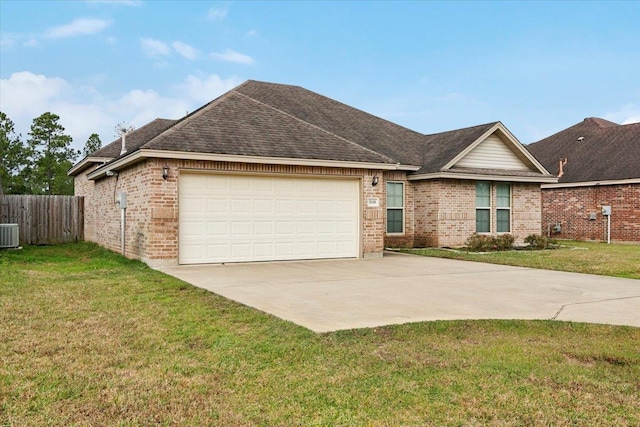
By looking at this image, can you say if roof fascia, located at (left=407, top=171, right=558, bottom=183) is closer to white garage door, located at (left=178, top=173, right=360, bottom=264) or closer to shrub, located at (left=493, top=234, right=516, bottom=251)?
shrub, located at (left=493, top=234, right=516, bottom=251)

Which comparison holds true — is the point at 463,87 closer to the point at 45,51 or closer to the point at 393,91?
the point at 393,91

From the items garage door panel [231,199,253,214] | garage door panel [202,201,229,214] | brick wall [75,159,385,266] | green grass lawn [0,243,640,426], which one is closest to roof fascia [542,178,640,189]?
brick wall [75,159,385,266]

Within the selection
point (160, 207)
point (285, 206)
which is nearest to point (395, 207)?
point (285, 206)

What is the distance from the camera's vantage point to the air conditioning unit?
55.3 feet

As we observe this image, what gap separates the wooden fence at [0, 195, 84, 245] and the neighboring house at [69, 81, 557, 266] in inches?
43.7

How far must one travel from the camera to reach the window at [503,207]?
64.6 feet

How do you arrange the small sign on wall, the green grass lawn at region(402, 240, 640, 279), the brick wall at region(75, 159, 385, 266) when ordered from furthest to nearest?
the small sign on wall < the green grass lawn at region(402, 240, 640, 279) < the brick wall at region(75, 159, 385, 266)

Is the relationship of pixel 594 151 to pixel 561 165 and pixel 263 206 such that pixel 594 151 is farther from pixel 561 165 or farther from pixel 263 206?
pixel 263 206

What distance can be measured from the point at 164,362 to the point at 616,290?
791cm

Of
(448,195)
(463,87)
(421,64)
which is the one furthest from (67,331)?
(463,87)

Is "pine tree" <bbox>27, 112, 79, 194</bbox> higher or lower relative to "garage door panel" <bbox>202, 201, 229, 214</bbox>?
higher

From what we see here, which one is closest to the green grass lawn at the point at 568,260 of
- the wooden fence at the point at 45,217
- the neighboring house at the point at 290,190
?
the neighboring house at the point at 290,190

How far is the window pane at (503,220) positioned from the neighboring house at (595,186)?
639cm

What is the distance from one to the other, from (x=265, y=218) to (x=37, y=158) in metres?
33.5
